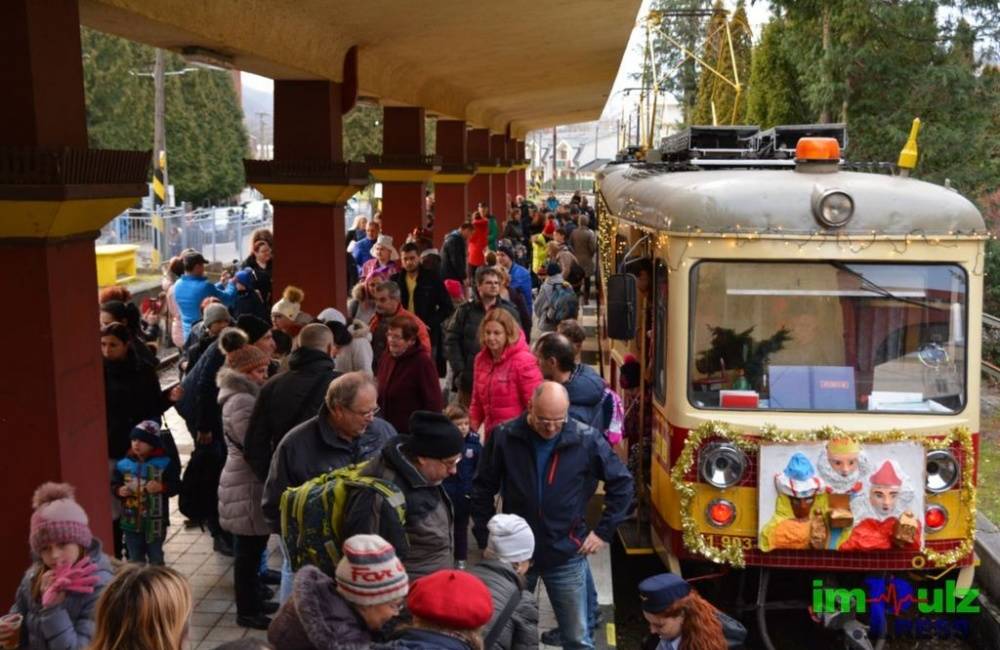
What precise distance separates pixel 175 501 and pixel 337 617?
6.58 m

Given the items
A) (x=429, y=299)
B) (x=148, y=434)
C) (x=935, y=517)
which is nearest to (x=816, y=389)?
(x=935, y=517)

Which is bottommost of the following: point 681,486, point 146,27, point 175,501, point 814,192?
point 175,501

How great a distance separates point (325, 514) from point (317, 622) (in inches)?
39.8

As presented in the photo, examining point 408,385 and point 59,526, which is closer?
point 59,526

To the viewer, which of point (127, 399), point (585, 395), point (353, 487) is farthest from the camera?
point (127, 399)

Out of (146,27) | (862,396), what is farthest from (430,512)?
(146,27)

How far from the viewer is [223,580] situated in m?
7.64

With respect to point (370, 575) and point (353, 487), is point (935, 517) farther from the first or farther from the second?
point (370, 575)

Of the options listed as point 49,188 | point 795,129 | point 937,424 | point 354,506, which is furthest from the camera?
point 795,129

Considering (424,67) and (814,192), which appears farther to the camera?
(424,67)

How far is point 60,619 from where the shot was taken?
14.2 feet

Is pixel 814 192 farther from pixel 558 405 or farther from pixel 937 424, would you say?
pixel 558 405

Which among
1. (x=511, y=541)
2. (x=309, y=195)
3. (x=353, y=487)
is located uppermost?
(x=309, y=195)

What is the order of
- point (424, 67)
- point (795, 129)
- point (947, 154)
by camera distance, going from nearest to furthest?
point (795, 129) < point (424, 67) < point (947, 154)
